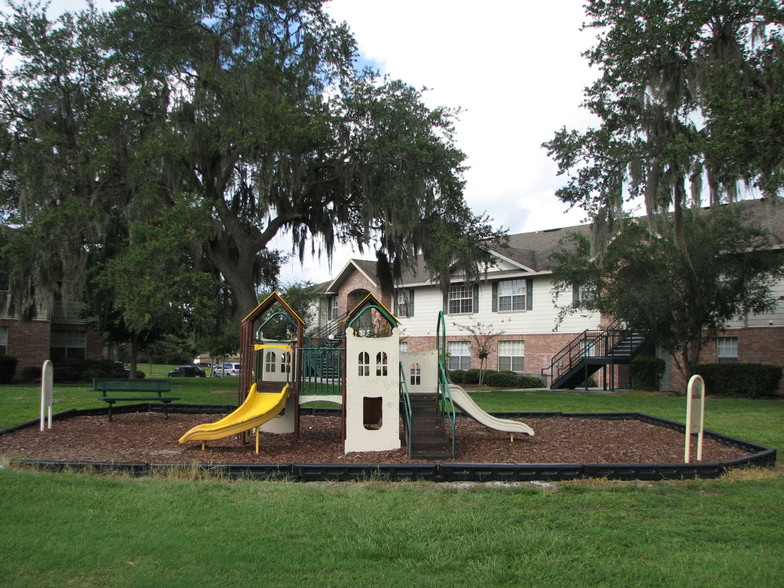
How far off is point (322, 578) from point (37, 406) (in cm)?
1391

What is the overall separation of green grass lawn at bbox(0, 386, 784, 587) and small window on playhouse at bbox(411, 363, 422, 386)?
3821 millimetres

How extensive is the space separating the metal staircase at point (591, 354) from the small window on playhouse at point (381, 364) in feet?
58.4

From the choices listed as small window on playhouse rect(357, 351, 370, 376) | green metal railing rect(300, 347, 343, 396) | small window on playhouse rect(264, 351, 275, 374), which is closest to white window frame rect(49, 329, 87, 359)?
small window on playhouse rect(264, 351, 275, 374)

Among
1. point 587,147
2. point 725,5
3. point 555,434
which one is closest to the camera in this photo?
point 555,434

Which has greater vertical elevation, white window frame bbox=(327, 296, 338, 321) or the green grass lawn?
white window frame bbox=(327, 296, 338, 321)

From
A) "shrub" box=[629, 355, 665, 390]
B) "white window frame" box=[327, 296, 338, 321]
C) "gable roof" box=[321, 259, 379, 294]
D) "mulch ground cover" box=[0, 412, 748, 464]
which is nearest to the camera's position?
"mulch ground cover" box=[0, 412, 748, 464]

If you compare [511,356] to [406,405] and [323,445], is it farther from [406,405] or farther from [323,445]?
[406,405]

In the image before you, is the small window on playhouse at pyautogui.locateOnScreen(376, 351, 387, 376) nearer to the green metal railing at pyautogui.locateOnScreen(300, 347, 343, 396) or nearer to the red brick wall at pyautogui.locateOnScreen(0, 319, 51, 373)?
the green metal railing at pyautogui.locateOnScreen(300, 347, 343, 396)

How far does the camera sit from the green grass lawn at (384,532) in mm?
4480

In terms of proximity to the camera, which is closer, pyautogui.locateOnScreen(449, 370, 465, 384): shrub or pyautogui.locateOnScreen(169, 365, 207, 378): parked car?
pyautogui.locateOnScreen(449, 370, 465, 384): shrub

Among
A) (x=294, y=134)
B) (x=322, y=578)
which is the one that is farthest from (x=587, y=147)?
(x=322, y=578)

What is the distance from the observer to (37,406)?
16.0m

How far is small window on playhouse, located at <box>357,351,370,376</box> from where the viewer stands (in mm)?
10320

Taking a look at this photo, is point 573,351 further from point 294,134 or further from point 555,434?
point 555,434
